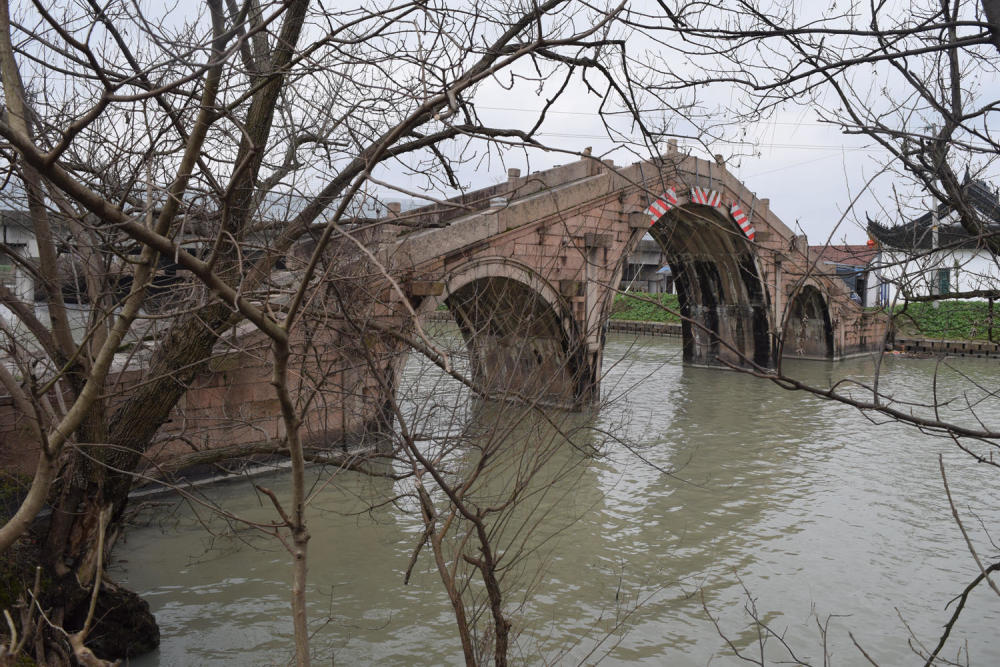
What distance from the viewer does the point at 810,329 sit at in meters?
23.9

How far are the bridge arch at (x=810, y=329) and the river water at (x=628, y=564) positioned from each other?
12.1 meters

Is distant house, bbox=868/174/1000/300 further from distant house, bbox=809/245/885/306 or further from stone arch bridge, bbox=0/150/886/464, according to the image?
stone arch bridge, bbox=0/150/886/464

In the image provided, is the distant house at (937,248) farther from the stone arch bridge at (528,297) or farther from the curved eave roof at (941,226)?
the stone arch bridge at (528,297)

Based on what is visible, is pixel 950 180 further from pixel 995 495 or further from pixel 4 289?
pixel 995 495

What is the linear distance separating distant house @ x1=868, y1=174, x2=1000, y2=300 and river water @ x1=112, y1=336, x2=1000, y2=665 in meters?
0.53

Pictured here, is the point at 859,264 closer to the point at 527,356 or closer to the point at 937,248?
the point at 937,248

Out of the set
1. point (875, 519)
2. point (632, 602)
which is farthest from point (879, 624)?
point (875, 519)

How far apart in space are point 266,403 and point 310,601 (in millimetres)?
3745

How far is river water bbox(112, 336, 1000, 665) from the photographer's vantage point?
553 centimetres

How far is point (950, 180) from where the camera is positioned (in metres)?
3.35

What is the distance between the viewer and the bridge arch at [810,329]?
2308cm

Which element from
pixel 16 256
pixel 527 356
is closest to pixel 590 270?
pixel 527 356

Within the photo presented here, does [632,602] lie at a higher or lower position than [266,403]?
lower

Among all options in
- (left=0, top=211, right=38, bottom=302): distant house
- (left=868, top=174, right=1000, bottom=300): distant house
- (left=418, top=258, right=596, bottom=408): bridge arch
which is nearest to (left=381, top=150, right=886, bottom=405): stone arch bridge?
(left=418, top=258, right=596, bottom=408): bridge arch
